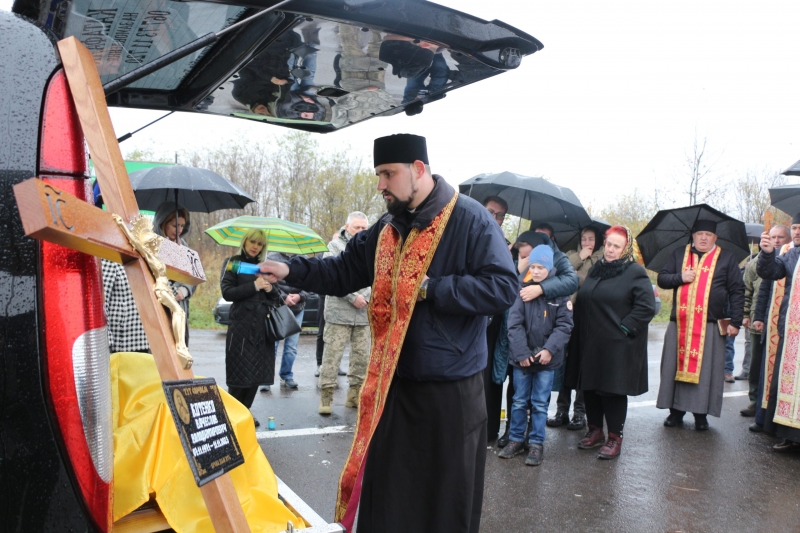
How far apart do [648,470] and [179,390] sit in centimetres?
474

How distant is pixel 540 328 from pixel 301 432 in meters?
2.27

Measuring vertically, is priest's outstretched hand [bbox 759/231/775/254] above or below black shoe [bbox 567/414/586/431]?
above

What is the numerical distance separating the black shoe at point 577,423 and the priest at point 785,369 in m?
1.64

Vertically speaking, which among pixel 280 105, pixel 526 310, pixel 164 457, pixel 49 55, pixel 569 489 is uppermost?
pixel 280 105

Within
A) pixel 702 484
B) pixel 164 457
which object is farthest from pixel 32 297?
pixel 702 484

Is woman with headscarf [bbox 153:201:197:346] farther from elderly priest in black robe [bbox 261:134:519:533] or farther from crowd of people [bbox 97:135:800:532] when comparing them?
elderly priest in black robe [bbox 261:134:519:533]

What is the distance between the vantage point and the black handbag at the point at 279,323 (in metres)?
5.72

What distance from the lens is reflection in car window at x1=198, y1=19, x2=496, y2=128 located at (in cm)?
216

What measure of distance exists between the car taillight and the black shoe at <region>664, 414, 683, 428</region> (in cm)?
625

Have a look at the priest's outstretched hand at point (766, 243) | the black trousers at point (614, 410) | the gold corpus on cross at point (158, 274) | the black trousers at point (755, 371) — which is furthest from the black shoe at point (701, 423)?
the gold corpus on cross at point (158, 274)

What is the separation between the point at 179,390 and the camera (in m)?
1.51

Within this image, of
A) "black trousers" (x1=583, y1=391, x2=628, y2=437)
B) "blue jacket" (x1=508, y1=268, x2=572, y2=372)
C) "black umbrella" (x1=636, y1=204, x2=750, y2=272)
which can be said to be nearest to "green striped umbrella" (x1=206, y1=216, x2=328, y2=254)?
"blue jacket" (x1=508, y1=268, x2=572, y2=372)

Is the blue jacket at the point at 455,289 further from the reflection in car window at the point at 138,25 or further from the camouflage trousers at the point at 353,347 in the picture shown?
the camouflage trousers at the point at 353,347

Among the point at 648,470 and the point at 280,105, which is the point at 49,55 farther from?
the point at 648,470
